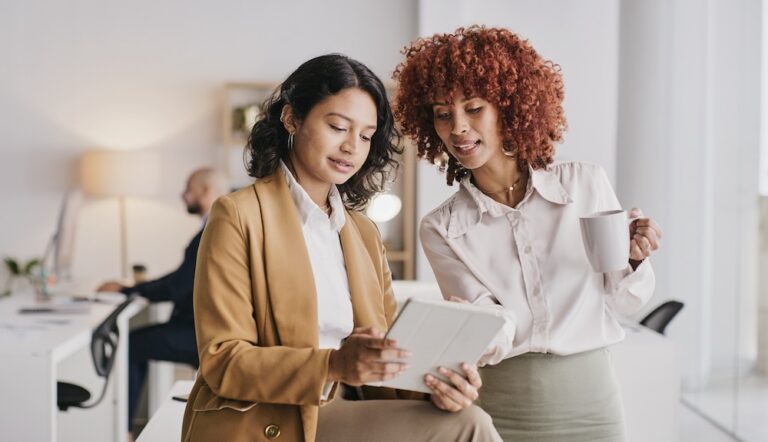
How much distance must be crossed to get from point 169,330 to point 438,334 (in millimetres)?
3083

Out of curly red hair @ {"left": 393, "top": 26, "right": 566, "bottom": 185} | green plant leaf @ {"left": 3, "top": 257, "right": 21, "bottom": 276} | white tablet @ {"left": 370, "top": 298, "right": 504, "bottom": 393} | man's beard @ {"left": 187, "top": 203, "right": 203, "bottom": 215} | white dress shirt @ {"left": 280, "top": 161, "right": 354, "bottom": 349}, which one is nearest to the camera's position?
white tablet @ {"left": 370, "top": 298, "right": 504, "bottom": 393}

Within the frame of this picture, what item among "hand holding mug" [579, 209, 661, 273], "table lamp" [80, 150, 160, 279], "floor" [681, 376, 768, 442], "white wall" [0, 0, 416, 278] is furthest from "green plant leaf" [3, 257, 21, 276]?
"hand holding mug" [579, 209, 661, 273]

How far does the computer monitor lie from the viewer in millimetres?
5266

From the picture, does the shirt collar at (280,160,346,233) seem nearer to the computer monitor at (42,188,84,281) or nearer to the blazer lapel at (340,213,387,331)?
the blazer lapel at (340,213,387,331)

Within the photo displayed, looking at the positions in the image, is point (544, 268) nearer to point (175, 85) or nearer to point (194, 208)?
point (194, 208)

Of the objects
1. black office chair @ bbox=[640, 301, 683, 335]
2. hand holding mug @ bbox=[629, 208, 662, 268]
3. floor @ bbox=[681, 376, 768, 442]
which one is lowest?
floor @ bbox=[681, 376, 768, 442]

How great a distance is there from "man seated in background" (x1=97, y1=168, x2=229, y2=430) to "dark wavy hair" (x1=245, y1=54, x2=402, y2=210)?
2.37m

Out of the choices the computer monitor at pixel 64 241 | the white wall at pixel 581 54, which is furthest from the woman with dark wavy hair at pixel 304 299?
the white wall at pixel 581 54

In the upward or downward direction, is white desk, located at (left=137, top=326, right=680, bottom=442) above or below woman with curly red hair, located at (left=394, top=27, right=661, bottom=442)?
below

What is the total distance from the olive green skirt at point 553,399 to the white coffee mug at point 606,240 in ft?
0.67

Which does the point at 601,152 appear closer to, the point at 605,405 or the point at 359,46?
the point at 359,46

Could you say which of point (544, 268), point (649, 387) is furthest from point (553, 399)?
point (649, 387)

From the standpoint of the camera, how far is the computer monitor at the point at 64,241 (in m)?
5.27

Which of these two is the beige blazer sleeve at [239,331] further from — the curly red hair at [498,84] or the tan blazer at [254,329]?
the curly red hair at [498,84]
